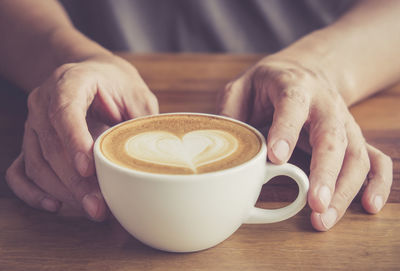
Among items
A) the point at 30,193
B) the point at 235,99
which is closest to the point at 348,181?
the point at 235,99

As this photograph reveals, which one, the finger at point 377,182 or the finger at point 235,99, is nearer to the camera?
the finger at point 377,182

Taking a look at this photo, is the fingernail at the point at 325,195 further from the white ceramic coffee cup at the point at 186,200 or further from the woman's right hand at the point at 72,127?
the woman's right hand at the point at 72,127

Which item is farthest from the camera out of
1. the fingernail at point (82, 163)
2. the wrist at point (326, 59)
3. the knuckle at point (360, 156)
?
the wrist at point (326, 59)

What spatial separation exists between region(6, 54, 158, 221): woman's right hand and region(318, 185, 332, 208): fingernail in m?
0.30

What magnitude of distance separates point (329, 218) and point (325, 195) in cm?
3

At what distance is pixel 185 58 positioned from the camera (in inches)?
53.0

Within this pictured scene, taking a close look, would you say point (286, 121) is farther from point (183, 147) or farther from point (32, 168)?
point (32, 168)

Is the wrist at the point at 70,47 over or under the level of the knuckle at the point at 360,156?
over

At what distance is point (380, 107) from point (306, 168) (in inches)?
15.0

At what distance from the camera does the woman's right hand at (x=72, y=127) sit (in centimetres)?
63

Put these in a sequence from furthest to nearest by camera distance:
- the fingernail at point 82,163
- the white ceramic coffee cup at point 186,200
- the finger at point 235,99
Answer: the finger at point 235,99 < the fingernail at point 82,163 < the white ceramic coffee cup at point 186,200

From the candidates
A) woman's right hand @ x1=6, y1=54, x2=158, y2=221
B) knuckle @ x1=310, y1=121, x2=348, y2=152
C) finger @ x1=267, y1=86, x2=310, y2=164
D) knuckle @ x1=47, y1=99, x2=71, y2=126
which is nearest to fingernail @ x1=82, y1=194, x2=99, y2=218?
woman's right hand @ x1=6, y1=54, x2=158, y2=221

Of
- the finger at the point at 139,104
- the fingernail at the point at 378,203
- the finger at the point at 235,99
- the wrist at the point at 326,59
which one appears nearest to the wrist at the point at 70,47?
the finger at the point at 139,104

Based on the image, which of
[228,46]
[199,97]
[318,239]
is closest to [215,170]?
[318,239]
